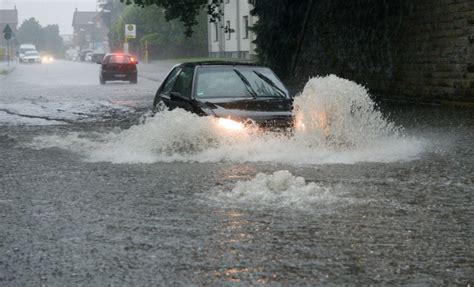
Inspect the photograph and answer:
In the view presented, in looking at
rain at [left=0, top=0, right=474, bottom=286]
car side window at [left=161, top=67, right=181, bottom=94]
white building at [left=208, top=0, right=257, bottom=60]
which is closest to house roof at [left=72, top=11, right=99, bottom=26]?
white building at [left=208, top=0, right=257, bottom=60]

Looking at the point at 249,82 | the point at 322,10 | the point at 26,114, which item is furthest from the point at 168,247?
the point at 322,10

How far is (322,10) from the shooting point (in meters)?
24.3

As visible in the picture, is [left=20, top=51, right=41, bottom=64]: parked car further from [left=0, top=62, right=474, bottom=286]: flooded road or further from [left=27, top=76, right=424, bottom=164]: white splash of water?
[left=27, top=76, right=424, bottom=164]: white splash of water

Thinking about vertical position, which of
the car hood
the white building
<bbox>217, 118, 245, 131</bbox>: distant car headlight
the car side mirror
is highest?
the white building

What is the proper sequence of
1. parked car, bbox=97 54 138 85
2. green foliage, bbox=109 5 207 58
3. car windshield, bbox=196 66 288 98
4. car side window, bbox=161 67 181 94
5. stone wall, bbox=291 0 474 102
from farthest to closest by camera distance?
green foliage, bbox=109 5 207 58
parked car, bbox=97 54 138 85
stone wall, bbox=291 0 474 102
car side window, bbox=161 67 181 94
car windshield, bbox=196 66 288 98

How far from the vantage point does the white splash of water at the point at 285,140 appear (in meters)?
9.93

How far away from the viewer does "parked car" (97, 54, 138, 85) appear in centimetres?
3621

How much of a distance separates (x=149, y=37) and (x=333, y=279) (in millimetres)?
67524

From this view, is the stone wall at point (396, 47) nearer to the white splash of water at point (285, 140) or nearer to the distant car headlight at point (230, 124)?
the white splash of water at point (285, 140)

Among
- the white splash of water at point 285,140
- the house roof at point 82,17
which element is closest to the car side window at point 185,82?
the white splash of water at point 285,140

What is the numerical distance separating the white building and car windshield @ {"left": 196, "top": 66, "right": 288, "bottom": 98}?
36726 millimetres

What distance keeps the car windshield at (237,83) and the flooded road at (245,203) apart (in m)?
0.66

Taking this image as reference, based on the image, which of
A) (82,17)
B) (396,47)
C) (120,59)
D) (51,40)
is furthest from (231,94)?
(82,17)

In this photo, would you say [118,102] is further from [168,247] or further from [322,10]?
[168,247]
